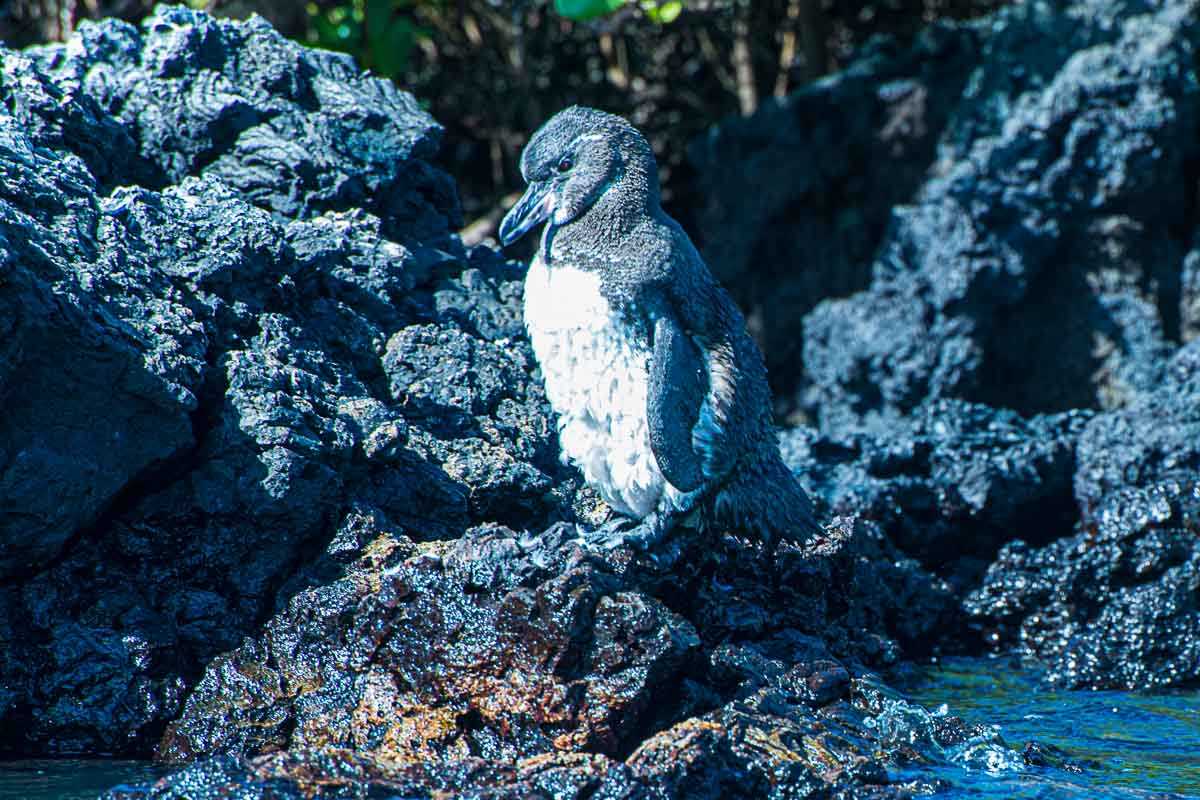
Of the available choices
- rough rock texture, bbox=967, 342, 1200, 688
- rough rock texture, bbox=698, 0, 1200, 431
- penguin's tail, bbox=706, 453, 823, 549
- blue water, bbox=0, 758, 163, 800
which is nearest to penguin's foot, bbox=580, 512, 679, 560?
penguin's tail, bbox=706, 453, 823, 549

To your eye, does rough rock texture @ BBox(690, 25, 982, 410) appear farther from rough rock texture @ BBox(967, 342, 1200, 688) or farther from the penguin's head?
the penguin's head

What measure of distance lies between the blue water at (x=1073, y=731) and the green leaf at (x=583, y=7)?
13.8 ft

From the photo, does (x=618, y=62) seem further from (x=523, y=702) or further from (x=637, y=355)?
(x=523, y=702)

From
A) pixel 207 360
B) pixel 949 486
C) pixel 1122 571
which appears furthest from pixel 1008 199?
pixel 207 360

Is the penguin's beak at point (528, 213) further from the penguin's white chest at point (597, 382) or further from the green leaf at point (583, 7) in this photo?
the green leaf at point (583, 7)

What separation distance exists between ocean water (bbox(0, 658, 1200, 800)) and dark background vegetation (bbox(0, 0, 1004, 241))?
6725mm

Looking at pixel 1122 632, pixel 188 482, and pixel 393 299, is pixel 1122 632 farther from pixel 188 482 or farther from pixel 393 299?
pixel 188 482

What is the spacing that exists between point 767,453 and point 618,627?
1.15 m

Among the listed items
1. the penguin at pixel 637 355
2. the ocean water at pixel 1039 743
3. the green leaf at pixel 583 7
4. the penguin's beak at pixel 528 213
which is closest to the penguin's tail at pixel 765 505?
the penguin at pixel 637 355

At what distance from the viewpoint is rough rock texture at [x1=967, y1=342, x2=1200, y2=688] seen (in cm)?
616

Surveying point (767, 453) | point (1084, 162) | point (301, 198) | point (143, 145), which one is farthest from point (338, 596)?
point (1084, 162)

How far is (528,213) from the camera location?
5.25 meters

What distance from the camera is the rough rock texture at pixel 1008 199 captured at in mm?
9695

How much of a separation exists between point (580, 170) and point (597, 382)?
754 mm
